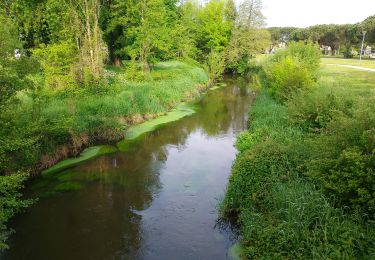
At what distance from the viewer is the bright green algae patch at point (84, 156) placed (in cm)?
1389

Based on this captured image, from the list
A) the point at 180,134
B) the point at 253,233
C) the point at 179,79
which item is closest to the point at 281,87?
the point at 180,134

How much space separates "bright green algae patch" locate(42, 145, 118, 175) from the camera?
13.9 metres

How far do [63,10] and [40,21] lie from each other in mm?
7423

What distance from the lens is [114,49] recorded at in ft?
120

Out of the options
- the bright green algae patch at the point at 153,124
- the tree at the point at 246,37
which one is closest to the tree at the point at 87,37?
the bright green algae patch at the point at 153,124

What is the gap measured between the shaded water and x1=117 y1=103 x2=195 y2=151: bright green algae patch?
650 mm

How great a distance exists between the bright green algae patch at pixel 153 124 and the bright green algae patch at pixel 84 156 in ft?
2.15

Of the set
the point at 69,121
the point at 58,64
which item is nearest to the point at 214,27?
the point at 58,64

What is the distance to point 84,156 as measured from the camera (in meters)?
15.3

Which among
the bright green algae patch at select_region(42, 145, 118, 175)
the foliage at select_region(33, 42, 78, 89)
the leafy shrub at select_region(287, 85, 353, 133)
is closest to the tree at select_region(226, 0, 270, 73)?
the foliage at select_region(33, 42, 78, 89)

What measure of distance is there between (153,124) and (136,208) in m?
10.3

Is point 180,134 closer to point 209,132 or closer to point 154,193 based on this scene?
point 209,132

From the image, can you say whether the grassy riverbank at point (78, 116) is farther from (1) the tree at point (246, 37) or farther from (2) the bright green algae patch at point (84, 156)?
(1) the tree at point (246, 37)

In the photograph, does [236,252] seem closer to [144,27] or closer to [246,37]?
[144,27]
